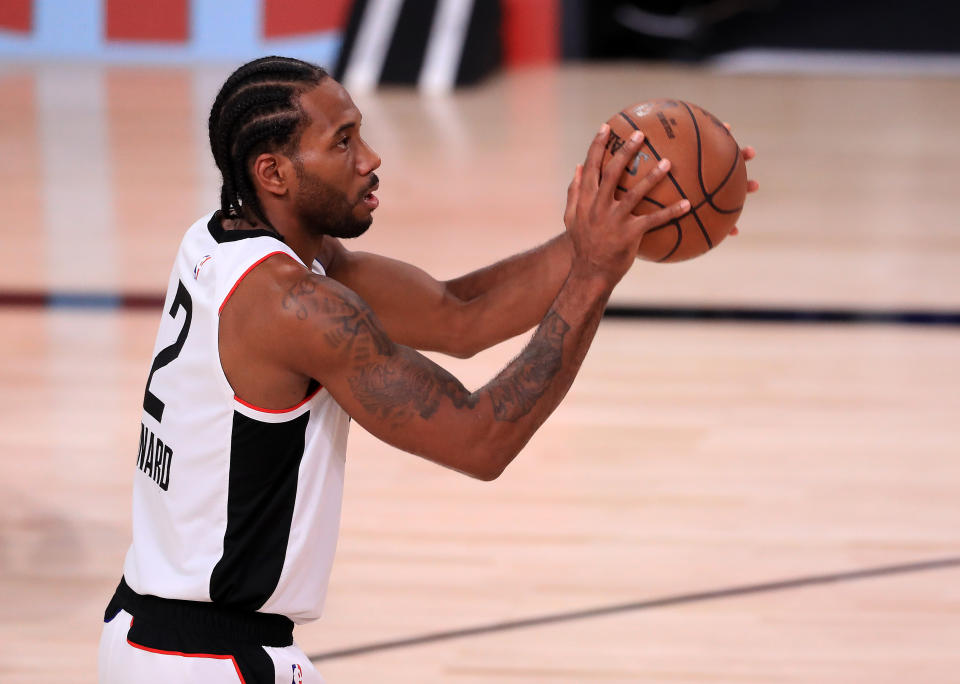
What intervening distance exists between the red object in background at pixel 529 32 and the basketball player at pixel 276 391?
38.1 feet

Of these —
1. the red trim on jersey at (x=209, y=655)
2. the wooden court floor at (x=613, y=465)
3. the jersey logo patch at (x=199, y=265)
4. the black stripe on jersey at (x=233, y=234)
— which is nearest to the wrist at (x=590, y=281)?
the black stripe on jersey at (x=233, y=234)

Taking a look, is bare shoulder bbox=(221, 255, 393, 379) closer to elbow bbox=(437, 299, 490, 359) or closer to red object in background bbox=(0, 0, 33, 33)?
elbow bbox=(437, 299, 490, 359)

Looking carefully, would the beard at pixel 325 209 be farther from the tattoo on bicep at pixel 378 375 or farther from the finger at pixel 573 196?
the finger at pixel 573 196

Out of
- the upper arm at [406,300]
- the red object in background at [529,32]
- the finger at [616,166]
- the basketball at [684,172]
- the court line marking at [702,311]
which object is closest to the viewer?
the finger at [616,166]

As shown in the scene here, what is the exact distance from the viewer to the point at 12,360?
5492 mm

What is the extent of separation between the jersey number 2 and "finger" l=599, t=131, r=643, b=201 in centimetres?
71

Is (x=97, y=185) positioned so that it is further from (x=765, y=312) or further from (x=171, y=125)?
(x=765, y=312)

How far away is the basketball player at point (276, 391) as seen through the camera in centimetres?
209

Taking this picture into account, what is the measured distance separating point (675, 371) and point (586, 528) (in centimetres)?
148

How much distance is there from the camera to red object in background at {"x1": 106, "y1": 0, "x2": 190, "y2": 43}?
13.3 m

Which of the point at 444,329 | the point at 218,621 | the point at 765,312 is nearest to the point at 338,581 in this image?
the point at 444,329

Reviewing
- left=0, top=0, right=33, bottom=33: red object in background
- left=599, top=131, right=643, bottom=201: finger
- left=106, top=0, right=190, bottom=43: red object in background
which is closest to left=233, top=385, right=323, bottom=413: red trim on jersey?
left=599, top=131, right=643, bottom=201: finger

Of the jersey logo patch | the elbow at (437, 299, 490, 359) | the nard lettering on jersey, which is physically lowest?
the elbow at (437, 299, 490, 359)

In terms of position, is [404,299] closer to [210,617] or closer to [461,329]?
[461,329]
